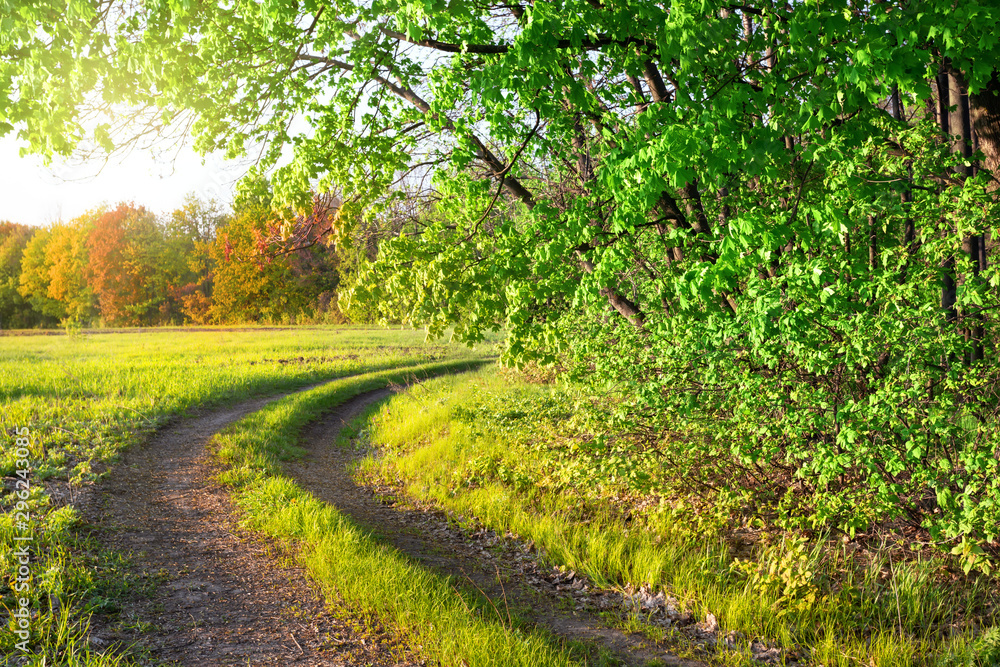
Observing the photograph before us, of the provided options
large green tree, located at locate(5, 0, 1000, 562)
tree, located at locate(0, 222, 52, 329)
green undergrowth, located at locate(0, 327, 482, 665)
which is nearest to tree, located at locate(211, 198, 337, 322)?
green undergrowth, located at locate(0, 327, 482, 665)

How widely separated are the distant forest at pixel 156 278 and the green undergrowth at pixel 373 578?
135ft

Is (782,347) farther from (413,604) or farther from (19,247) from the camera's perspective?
(19,247)

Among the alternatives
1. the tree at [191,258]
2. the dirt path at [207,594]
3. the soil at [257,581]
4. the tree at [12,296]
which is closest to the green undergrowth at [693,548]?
the soil at [257,581]

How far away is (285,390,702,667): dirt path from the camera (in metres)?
5.15

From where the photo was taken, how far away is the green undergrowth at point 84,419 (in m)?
4.86

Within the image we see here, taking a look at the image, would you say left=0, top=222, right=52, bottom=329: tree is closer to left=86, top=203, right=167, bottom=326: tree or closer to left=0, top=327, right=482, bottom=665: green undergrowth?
left=86, top=203, right=167, bottom=326: tree

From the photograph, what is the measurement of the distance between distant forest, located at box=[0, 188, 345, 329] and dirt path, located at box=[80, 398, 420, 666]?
4162cm

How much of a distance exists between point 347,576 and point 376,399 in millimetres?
11578

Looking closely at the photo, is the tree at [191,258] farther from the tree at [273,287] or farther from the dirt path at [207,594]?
the dirt path at [207,594]

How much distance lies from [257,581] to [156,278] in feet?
185

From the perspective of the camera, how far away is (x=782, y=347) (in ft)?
18.8

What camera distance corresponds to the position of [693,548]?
6.65m

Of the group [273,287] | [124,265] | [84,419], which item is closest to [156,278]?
[124,265]

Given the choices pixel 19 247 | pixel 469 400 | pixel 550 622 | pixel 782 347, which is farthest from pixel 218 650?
pixel 19 247
